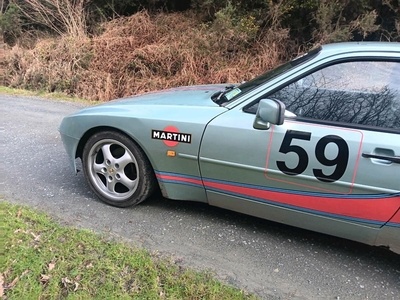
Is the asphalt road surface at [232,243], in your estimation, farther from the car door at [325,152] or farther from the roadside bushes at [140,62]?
the roadside bushes at [140,62]

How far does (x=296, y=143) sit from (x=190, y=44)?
8.66m

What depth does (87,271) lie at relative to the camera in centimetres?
254

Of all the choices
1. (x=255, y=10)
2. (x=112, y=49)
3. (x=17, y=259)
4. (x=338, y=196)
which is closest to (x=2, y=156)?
(x=17, y=259)

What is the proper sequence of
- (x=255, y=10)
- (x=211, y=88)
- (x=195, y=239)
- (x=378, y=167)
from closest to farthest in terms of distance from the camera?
1. (x=378, y=167)
2. (x=195, y=239)
3. (x=211, y=88)
4. (x=255, y=10)

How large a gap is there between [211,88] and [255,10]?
25.5 feet

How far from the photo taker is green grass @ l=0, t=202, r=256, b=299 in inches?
94.1

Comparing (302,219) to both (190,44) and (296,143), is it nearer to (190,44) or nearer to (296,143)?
(296,143)

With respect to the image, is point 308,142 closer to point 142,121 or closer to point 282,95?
point 282,95

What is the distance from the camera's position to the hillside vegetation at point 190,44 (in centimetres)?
967

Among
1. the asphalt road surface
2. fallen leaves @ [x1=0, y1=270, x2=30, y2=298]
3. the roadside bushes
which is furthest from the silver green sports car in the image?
the roadside bushes

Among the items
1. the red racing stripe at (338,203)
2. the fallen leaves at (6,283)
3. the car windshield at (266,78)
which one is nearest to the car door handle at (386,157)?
the red racing stripe at (338,203)

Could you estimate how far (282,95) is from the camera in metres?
2.71

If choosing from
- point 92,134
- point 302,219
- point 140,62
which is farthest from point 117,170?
point 140,62

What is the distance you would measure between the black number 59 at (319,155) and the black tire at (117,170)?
3.96ft
